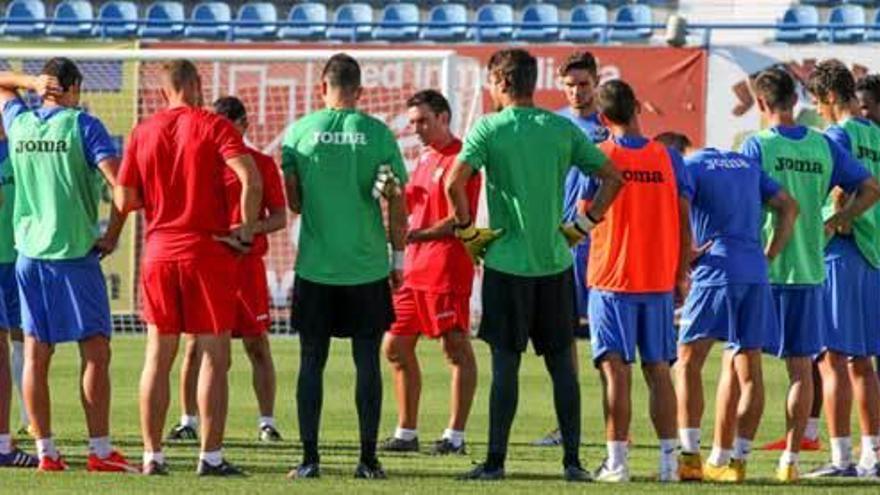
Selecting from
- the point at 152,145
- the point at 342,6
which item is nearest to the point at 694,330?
the point at 152,145

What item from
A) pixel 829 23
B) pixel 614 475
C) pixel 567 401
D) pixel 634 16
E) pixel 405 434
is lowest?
pixel 405 434

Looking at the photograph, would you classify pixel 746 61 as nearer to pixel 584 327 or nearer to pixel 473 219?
pixel 584 327

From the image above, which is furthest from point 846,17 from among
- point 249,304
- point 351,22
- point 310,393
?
point 310,393

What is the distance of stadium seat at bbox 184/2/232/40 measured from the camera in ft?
98.4

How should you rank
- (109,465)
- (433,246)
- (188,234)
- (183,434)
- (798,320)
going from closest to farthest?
1. (188,234)
2. (109,465)
3. (798,320)
4. (433,246)
5. (183,434)

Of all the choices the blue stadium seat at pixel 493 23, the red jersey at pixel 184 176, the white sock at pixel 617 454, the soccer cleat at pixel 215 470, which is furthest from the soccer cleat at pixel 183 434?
the blue stadium seat at pixel 493 23

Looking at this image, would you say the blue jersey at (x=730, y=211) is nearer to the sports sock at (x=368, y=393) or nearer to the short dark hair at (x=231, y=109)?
the sports sock at (x=368, y=393)

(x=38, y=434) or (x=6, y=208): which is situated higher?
(x=6, y=208)

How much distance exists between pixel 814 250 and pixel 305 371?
308cm

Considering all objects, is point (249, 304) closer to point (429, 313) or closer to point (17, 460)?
point (429, 313)

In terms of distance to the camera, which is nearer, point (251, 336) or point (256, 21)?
point (251, 336)

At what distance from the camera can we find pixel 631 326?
44.3 ft

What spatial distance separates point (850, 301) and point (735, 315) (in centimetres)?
122

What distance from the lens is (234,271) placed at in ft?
44.2
